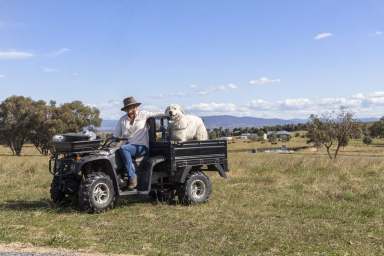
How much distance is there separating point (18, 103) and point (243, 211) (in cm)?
5638

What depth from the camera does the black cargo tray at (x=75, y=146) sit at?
996cm

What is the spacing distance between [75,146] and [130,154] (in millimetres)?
1038

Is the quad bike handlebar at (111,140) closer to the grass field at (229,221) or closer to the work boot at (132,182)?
the work boot at (132,182)

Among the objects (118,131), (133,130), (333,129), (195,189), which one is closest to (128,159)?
(133,130)

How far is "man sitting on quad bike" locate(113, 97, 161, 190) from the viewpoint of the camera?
10438 millimetres

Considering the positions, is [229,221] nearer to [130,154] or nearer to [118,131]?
[130,154]

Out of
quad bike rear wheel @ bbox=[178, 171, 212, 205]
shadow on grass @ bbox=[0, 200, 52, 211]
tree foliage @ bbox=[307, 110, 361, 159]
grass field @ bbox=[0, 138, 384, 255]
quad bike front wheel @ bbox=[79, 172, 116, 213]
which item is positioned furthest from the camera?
tree foliage @ bbox=[307, 110, 361, 159]

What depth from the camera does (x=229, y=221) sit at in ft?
29.3

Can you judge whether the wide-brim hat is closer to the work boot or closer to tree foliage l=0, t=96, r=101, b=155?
the work boot

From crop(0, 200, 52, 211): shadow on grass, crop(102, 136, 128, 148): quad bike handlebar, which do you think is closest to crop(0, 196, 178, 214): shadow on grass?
crop(0, 200, 52, 211): shadow on grass

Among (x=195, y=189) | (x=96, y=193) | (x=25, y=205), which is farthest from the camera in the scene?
(x=195, y=189)

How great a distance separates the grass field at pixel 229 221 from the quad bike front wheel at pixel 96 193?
0.22 m

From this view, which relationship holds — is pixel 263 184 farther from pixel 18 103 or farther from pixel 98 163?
pixel 18 103

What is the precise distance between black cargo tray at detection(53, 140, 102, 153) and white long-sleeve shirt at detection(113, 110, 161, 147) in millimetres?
599
